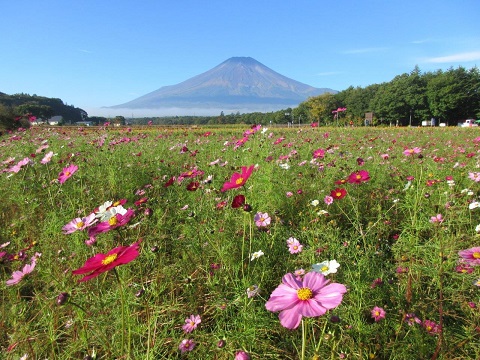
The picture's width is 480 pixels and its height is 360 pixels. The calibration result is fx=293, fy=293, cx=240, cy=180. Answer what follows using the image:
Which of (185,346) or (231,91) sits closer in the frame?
(185,346)

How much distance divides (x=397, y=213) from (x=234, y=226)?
1.08 metres

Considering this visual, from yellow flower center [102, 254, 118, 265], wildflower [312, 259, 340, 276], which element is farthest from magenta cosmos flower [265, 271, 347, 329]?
yellow flower center [102, 254, 118, 265]

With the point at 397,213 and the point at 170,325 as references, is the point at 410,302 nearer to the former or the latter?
the point at 170,325

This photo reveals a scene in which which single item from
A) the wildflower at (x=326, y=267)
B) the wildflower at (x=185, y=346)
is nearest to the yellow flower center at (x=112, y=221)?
the wildflower at (x=185, y=346)

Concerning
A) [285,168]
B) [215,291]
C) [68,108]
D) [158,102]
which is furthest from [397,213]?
[158,102]

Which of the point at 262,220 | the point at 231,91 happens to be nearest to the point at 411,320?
the point at 262,220

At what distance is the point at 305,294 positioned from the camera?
54 cm

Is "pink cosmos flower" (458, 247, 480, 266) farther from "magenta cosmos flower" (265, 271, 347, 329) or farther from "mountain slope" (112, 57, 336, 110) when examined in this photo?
"mountain slope" (112, 57, 336, 110)

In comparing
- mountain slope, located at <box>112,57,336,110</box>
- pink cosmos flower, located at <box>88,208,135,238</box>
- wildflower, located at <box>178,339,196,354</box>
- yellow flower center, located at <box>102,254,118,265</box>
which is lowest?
wildflower, located at <box>178,339,196,354</box>

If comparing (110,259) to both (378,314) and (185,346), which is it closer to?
(185,346)

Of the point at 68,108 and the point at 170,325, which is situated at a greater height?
the point at 68,108

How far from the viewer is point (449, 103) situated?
3722cm

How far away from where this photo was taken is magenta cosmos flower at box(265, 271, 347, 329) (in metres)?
0.50

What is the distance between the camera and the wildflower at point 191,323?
937 millimetres
